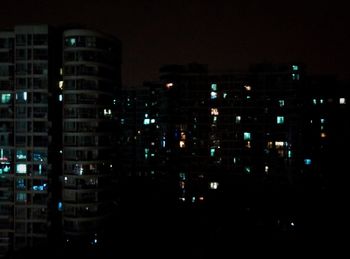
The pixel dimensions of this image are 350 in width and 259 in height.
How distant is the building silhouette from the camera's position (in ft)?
148

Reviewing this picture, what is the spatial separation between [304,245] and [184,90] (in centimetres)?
4290

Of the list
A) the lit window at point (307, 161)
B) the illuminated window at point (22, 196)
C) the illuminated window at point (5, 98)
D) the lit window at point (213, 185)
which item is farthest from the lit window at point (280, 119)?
the illuminated window at point (5, 98)

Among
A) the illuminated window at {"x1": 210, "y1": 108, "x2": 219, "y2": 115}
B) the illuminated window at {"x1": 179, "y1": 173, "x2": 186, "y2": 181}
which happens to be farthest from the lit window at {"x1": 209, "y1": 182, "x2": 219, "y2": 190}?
the illuminated window at {"x1": 210, "y1": 108, "x2": 219, "y2": 115}

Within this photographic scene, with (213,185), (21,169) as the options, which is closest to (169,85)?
(213,185)

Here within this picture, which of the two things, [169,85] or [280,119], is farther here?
[169,85]

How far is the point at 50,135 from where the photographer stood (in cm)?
4656

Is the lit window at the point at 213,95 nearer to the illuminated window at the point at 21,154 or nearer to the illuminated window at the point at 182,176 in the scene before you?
the illuminated window at the point at 182,176

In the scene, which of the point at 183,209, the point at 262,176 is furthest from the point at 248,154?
the point at 183,209

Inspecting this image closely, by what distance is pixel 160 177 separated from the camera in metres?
72.9

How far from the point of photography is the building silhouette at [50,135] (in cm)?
4516

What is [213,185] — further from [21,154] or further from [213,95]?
[21,154]

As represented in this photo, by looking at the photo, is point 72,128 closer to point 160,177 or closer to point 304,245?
point 304,245

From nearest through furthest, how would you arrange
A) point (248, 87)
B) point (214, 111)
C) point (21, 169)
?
point (21, 169), point (248, 87), point (214, 111)

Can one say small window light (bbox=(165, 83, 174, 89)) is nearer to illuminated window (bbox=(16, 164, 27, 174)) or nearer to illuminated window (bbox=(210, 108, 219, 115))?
illuminated window (bbox=(210, 108, 219, 115))
